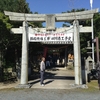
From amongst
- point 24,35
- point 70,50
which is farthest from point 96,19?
point 24,35

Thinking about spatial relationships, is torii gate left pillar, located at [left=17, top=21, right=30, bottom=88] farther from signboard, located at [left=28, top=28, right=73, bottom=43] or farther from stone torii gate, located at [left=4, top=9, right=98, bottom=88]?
signboard, located at [left=28, top=28, right=73, bottom=43]

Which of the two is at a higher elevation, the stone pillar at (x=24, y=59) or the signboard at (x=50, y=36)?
the signboard at (x=50, y=36)

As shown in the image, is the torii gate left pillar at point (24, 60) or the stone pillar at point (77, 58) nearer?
the stone pillar at point (77, 58)

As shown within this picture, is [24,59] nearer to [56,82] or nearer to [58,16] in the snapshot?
[56,82]

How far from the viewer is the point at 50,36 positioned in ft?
44.9

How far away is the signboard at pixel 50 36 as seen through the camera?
13.6 meters

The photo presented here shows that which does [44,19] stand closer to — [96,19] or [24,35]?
[24,35]

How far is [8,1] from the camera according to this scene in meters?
29.1

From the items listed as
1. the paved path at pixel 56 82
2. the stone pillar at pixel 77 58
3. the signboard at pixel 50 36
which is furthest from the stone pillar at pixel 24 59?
the stone pillar at pixel 77 58

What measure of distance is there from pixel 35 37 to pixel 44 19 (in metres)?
1.28

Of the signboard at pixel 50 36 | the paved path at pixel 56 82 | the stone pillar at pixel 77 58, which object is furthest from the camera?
the signboard at pixel 50 36

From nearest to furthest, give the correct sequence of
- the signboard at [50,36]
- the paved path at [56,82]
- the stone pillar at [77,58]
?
1. the stone pillar at [77,58]
2. the paved path at [56,82]
3. the signboard at [50,36]

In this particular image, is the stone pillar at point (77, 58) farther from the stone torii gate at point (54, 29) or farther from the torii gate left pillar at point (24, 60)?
the torii gate left pillar at point (24, 60)

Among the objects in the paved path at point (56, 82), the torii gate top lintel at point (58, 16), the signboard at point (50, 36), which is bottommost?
the paved path at point (56, 82)
